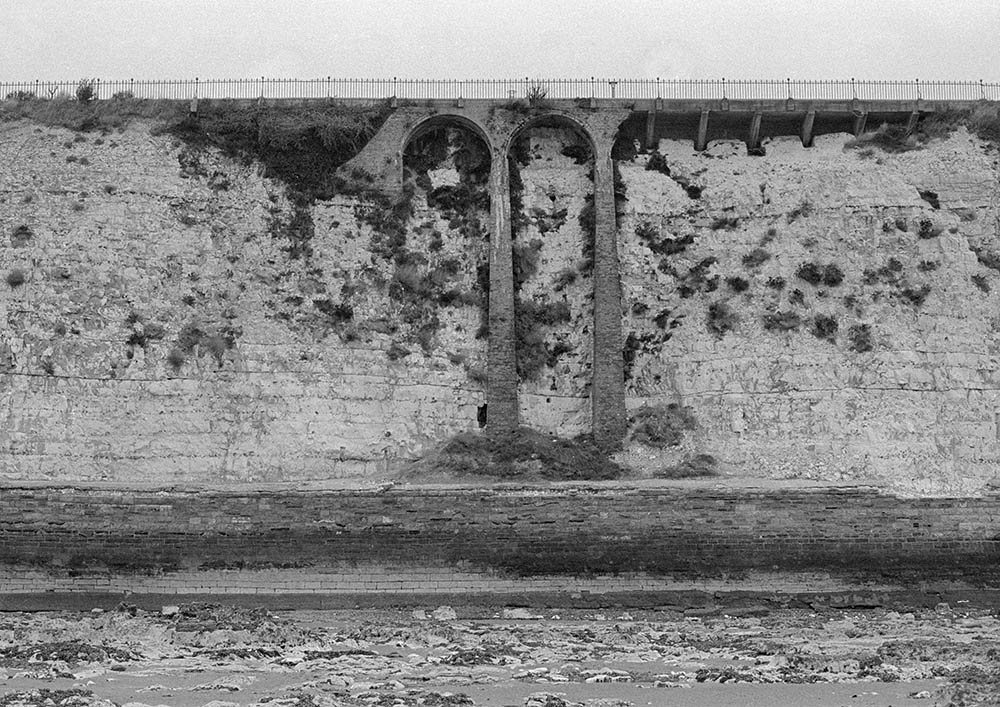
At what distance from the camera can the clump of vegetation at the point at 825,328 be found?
26266 millimetres

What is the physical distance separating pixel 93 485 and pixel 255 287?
634cm

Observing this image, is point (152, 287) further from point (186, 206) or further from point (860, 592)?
point (860, 592)

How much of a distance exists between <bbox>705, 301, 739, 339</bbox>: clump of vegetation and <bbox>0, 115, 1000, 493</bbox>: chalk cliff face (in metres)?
0.05

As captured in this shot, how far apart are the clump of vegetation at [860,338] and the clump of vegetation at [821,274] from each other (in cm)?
122

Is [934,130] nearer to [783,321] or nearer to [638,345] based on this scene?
[783,321]

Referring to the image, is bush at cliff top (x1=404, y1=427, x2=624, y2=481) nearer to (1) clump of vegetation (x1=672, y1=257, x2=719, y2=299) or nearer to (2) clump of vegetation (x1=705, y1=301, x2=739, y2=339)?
(2) clump of vegetation (x1=705, y1=301, x2=739, y2=339)

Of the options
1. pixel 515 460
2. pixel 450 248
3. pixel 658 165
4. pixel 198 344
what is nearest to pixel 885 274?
pixel 658 165

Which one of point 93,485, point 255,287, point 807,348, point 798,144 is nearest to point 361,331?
point 255,287

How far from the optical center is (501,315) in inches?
1056

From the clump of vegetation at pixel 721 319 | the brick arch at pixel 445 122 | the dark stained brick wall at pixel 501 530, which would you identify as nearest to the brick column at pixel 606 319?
the clump of vegetation at pixel 721 319

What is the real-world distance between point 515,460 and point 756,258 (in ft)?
24.6

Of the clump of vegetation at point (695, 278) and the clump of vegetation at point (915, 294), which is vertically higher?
the clump of vegetation at point (695, 278)

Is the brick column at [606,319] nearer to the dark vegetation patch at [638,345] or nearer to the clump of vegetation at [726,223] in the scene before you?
the dark vegetation patch at [638,345]

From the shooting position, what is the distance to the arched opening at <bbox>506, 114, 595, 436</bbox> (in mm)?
26766
